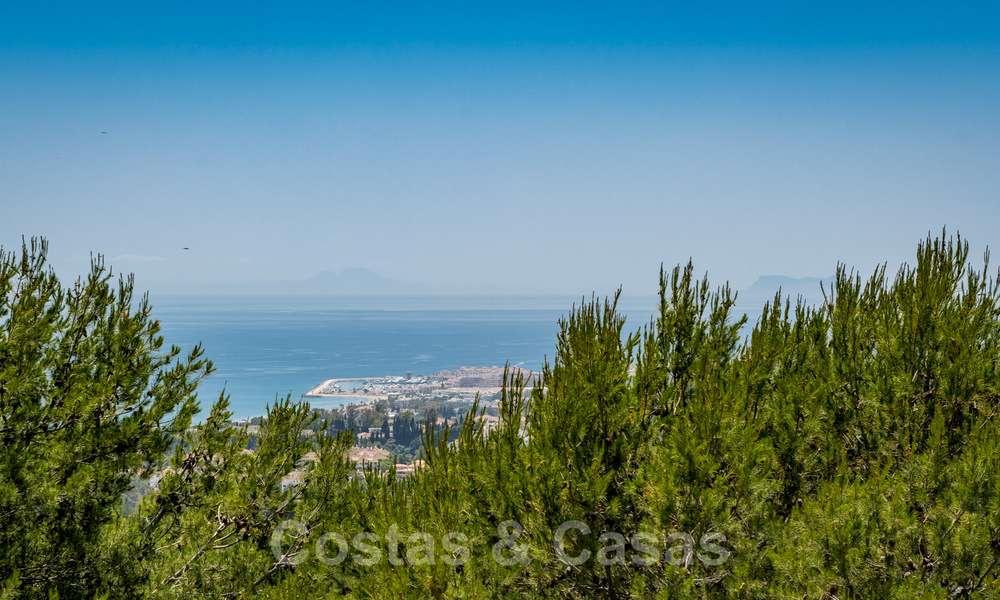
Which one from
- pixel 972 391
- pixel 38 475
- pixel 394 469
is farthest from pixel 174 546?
pixel 972 391

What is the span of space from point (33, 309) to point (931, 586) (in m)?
7.96

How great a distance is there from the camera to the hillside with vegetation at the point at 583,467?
170 inches

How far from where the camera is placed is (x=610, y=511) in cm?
514

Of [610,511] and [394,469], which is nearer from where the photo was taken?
[610,511]

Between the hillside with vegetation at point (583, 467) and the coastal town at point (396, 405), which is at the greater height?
the hillside with vegetation at point (583, 467)

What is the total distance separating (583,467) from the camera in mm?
5270

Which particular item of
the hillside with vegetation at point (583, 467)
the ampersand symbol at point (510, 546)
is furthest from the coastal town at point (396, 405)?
the ampersand symbol at point (510, 546)

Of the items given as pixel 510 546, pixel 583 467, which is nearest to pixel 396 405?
pixel 510 546

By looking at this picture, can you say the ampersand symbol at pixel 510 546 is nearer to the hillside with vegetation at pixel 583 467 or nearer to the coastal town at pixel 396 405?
the hillside with vegetation at pixel 583 467

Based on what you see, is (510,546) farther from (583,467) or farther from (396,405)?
(396,405)

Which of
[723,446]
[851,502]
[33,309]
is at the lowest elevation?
[851,502]

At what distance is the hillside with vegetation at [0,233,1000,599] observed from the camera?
14.1 feet

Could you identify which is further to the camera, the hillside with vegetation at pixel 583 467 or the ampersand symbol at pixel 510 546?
the ampersand symbol at pixel 510 546

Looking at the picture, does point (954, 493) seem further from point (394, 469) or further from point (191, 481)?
point (191, 481)
